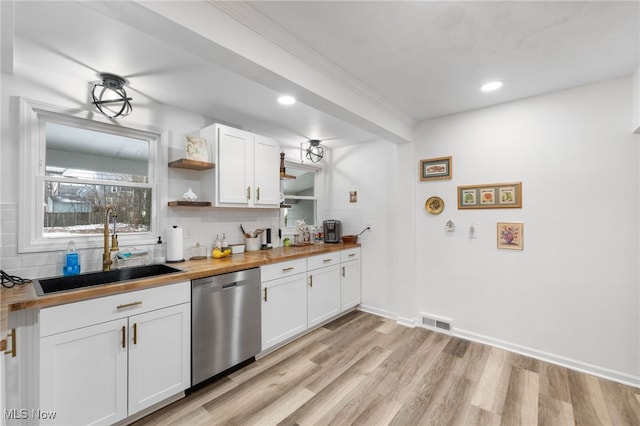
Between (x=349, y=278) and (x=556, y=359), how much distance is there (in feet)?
6.98

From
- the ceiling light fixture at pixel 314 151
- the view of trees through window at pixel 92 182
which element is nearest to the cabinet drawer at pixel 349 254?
the ceiling light fixture at pixel 314 151

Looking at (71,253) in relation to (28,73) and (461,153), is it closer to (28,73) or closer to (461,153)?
(28,73)

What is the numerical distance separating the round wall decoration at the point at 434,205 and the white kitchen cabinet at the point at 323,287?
1209mm

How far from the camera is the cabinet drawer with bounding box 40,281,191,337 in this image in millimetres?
1458

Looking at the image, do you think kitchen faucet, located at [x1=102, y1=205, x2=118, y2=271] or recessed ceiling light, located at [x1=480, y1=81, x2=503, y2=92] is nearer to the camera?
kitchen faucet, located at [x1=102, y1=205, x2=118, y2=271]

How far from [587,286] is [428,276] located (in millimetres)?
1355

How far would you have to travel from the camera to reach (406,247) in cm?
331

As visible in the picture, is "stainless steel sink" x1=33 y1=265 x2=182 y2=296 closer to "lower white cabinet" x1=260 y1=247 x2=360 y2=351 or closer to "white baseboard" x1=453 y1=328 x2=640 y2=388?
"lower white cabinet" x1=260 y1=247 x2=360 y2=351

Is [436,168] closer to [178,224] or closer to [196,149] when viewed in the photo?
[196,149]

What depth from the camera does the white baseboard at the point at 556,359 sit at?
218 centimetres

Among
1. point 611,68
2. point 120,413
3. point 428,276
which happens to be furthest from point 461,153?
point 120,413

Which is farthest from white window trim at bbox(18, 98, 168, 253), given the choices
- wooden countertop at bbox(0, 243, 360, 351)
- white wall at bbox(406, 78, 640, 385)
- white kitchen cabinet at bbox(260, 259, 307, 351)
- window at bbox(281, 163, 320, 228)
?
white wall at bbox(406, 78, 640, 385)

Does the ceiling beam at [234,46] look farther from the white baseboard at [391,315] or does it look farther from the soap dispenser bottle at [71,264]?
the white baseboard at [391,315]

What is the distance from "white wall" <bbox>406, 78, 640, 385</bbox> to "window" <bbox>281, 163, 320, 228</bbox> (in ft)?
5.91
